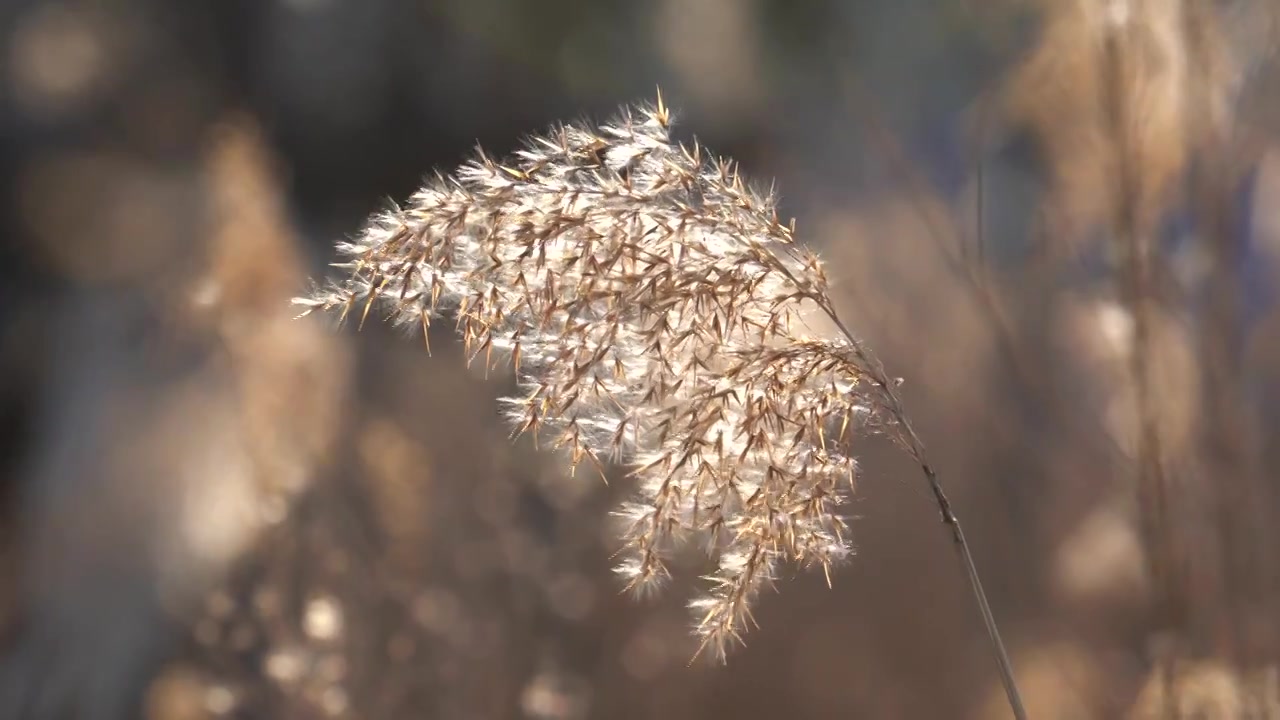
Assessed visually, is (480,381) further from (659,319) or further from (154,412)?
(659,319)

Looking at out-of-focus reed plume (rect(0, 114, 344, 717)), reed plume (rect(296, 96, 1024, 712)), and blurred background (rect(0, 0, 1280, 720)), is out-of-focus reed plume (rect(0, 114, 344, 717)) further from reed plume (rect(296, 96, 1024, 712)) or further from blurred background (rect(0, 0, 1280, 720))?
reed plume (rect(296, 96, 1024, 712))

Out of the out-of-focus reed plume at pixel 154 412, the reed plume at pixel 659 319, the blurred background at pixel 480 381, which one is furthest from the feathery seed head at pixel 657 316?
the out-of-focus reed plume at pixel 154 412

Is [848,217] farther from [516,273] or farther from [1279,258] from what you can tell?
[516,273]

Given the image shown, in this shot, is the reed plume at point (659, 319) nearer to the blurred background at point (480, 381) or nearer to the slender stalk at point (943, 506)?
the slender stalk at point (943, 506)

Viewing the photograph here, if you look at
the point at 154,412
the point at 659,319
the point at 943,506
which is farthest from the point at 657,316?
the point at 154,412

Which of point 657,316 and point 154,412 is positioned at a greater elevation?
point 154,412
